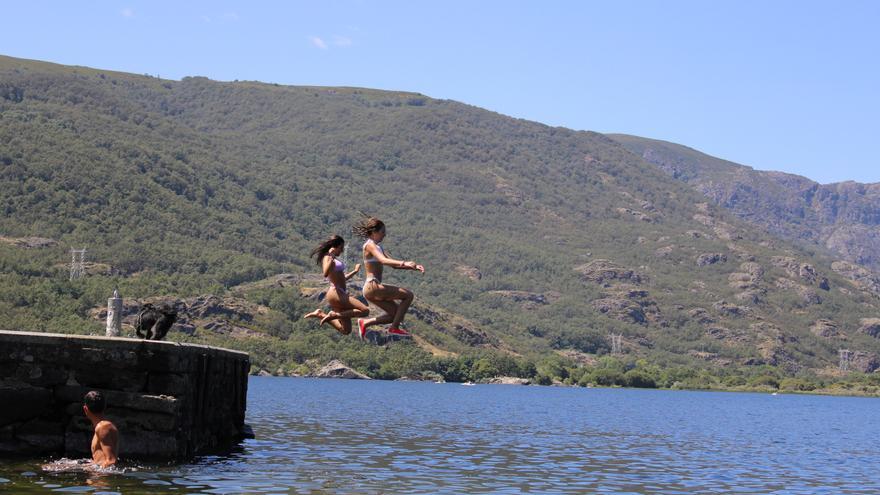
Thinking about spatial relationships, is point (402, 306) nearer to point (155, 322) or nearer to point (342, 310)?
point (342, 310)

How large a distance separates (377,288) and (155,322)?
16140 mm

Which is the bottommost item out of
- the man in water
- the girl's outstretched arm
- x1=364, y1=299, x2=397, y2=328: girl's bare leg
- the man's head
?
the man in water

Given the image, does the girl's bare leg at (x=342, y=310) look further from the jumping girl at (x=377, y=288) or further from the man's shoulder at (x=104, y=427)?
the man's shoulder at (x=104, y=427)

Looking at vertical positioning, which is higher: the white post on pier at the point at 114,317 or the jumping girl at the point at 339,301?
the jumping girl at the point at 339,301

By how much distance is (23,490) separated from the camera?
3238 cm

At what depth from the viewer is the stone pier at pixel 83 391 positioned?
3594 cm

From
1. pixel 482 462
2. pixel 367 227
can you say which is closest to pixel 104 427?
pixel 367 227

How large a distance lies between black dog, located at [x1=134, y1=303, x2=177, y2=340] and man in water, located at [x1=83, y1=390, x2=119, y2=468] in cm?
410

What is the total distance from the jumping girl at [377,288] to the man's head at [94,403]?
11700mm

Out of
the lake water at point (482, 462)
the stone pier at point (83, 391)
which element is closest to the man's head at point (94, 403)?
the stone pier at point (83, 391)

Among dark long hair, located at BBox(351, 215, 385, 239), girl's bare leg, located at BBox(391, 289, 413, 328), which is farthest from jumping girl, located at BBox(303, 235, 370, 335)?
girl's bare leg, located at BBox(391, 289, 413, 328)

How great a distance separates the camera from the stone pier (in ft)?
118

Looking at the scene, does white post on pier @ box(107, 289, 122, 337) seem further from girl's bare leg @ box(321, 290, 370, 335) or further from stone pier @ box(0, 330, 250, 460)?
girl's bare leg @ box(321, 290, 370, 335)

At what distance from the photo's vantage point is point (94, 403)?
113 feet
